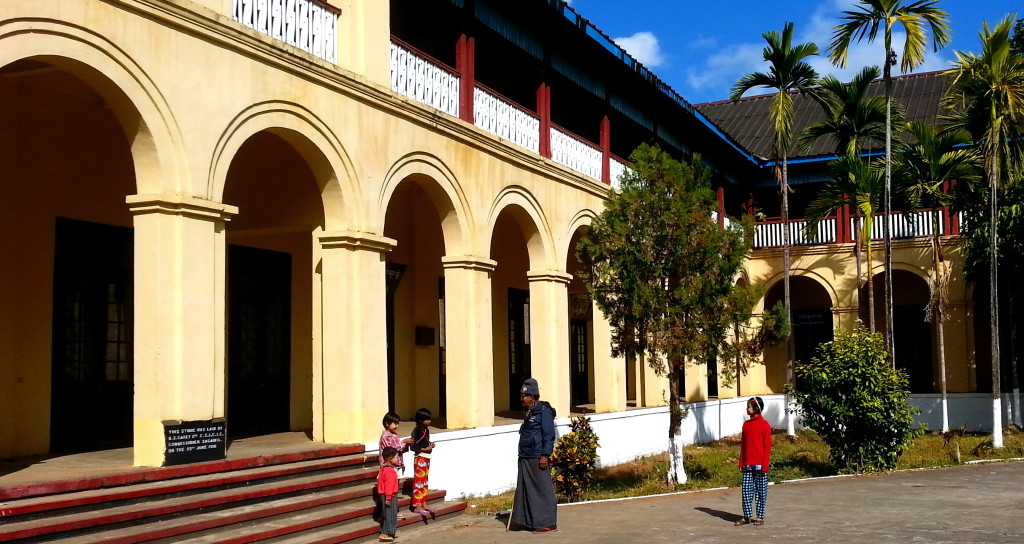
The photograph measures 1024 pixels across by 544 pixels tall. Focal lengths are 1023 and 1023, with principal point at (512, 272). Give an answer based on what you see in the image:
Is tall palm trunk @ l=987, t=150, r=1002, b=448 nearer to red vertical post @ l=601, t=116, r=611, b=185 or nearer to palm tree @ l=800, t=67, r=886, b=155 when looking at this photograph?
palm tree @ l=800, t=67, r=886, b=155

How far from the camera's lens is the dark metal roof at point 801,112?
2873cm

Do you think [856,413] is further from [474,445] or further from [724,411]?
[724,411]

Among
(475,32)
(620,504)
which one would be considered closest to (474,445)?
(620,504)

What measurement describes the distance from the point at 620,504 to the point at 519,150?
5629 millimetres

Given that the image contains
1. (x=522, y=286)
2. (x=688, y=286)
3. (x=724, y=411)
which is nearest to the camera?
(x=688, y=286)

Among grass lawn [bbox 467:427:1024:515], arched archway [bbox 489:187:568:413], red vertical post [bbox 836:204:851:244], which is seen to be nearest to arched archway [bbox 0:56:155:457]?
grass lawn [bbox 467:427:1024:515]

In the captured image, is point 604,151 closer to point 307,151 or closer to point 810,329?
point 307,151

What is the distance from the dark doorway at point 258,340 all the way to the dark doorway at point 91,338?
165 centimetres

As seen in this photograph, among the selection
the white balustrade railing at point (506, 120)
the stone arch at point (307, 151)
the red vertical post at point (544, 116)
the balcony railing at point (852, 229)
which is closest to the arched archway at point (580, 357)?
the balcony railing at point (852, 229)

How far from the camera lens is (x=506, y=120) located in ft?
49.6

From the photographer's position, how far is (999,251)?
66.7 ft

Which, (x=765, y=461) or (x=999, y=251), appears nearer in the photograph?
(x=765, y=461)

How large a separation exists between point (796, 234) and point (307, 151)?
1770 centimetres

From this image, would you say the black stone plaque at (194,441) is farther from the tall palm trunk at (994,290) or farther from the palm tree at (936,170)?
the palm tree at (936,170)
